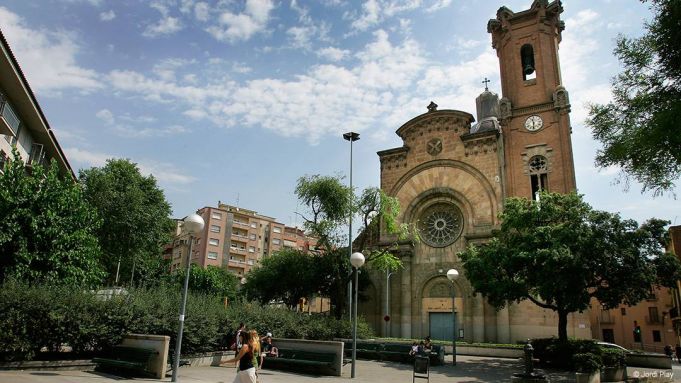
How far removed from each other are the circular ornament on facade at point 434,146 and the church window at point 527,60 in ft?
26.1

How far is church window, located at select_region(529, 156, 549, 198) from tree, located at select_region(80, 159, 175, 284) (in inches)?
1039

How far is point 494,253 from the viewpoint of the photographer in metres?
19.8

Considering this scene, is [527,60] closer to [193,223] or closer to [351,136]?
[351,136]

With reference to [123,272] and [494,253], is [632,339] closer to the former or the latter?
[494,253]

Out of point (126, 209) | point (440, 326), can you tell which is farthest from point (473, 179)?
point (126, 209)

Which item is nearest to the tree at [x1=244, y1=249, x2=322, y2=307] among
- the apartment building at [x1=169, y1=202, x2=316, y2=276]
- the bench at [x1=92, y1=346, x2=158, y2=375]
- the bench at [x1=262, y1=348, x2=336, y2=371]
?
the bench at [x1=262, y1=348, x2=336, y2=371]

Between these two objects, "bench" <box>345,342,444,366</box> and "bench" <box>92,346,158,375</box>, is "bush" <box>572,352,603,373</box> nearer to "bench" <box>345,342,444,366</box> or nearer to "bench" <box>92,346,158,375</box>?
"bench" <box>345,342,444,366</box>

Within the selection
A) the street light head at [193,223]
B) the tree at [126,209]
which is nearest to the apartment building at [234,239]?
the tree at [126,209]

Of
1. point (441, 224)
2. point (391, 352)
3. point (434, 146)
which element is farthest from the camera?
point (434, 146)

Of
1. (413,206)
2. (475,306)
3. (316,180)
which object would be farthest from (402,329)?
(316,180)

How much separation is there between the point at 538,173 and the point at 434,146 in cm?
766

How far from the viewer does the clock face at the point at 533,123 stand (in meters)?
31.5

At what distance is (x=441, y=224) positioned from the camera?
32656 mm

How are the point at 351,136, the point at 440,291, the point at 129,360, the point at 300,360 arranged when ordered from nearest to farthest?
1. the point at 129,360
2. the point at 300,360
3. the point at 351,136
4. the point at 440,291
